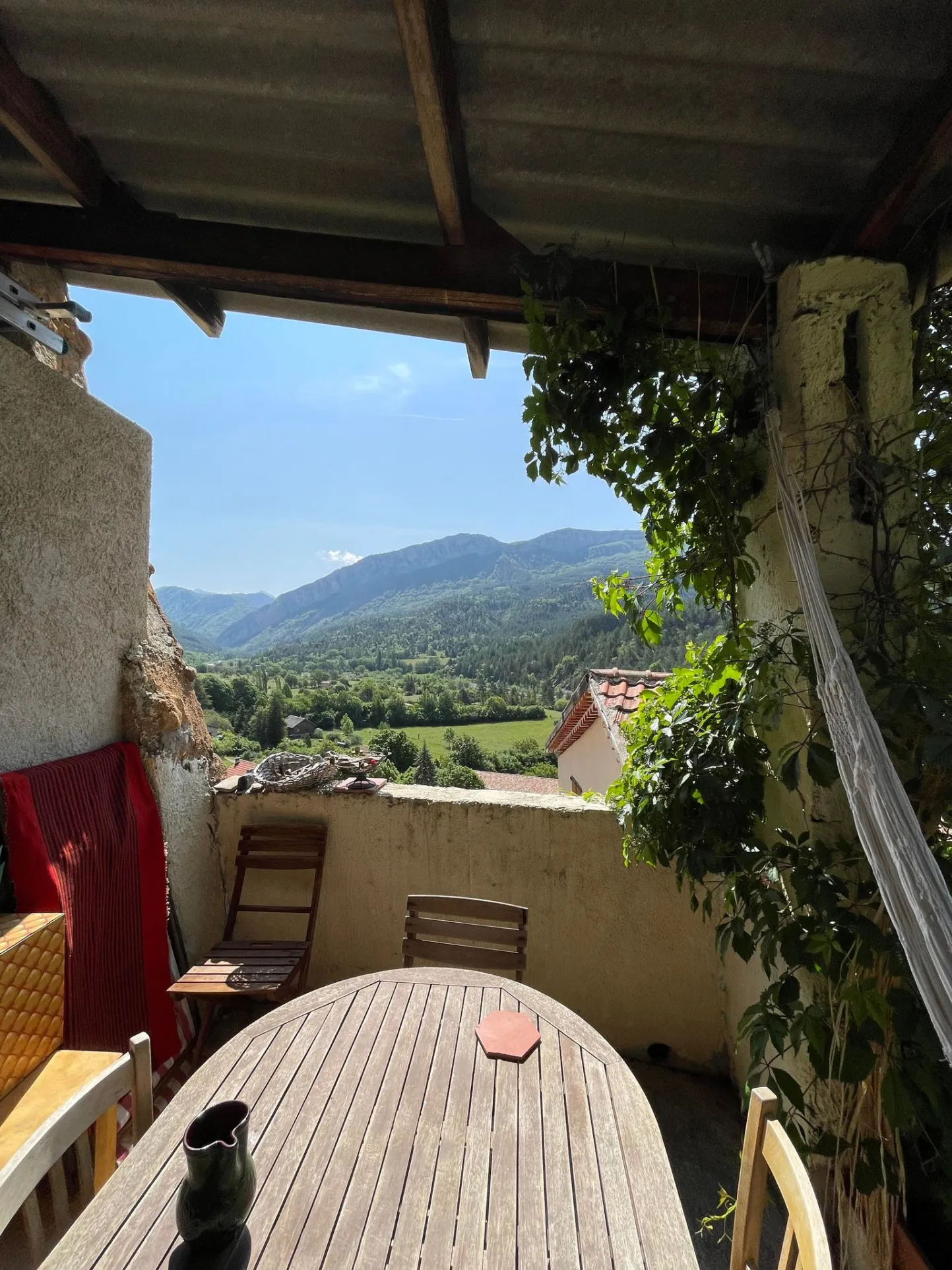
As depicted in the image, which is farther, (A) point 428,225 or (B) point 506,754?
(B) point 506,754

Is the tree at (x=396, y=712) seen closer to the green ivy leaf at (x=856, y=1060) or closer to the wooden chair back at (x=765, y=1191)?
the green ivy leaf at (x=856, y=1060)

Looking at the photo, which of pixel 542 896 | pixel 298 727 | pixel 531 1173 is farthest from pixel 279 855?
pixel 298 727

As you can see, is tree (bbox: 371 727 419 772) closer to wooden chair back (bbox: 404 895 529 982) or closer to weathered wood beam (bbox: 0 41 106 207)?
wooden chair back (bbox: 404 895 529 982)

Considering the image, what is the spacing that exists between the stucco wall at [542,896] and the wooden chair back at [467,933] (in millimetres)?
510

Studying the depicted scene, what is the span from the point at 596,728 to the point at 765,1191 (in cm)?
704

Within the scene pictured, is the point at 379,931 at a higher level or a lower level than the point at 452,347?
lower

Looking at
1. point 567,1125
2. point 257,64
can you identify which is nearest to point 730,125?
point 257,64

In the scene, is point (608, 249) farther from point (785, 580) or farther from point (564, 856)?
point (564, 856)

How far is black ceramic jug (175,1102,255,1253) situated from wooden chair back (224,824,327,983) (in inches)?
73.2

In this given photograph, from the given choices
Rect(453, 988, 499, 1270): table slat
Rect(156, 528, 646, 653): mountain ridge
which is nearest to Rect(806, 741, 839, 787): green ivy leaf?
Rect(453, 988, 499, 1270): table slat

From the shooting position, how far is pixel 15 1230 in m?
1.73

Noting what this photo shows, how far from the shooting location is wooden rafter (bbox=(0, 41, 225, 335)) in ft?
5.02

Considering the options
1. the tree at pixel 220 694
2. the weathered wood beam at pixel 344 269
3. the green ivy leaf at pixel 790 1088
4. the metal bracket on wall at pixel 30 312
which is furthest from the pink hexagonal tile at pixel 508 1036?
the tree at pixel 220 694

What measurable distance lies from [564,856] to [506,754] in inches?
921
